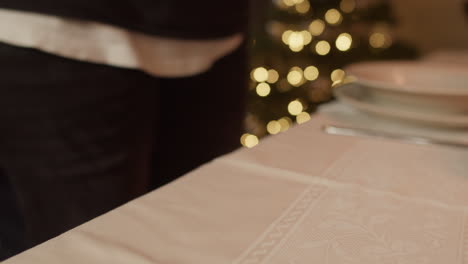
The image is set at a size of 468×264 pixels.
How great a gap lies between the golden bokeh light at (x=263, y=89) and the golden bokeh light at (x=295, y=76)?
3.7 inches

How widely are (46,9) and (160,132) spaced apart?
345mm

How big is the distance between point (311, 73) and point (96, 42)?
49.7 inches

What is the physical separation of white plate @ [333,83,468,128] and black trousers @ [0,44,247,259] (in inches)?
12.4

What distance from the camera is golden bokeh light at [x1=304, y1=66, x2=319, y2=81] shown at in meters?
1.74

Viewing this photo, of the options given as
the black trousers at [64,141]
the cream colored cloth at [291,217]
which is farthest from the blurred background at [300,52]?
the cream colored cloth at [291,217]

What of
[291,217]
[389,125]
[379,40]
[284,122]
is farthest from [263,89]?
[291,217]

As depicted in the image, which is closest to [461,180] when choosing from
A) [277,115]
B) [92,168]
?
[92,168]

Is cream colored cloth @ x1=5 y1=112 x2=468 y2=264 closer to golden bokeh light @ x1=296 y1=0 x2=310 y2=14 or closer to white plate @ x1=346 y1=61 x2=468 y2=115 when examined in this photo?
white plate @ x1=346 y1=61 x2=468 y2=115

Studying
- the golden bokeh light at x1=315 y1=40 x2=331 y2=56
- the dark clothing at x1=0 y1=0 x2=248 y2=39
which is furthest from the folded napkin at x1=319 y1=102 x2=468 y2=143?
the golden bokeh light at x1=315 y1=40 x2=331 y2=56

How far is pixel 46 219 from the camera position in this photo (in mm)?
633

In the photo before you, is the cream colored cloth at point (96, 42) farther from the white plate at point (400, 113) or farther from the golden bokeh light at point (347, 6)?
the golden bokeh light at point (347, 6)

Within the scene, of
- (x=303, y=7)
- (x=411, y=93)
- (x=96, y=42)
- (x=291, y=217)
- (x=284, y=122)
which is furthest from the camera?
(x=284, y=122)

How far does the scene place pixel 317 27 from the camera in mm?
1740

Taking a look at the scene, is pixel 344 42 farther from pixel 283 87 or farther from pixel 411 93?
pixel 411 93
